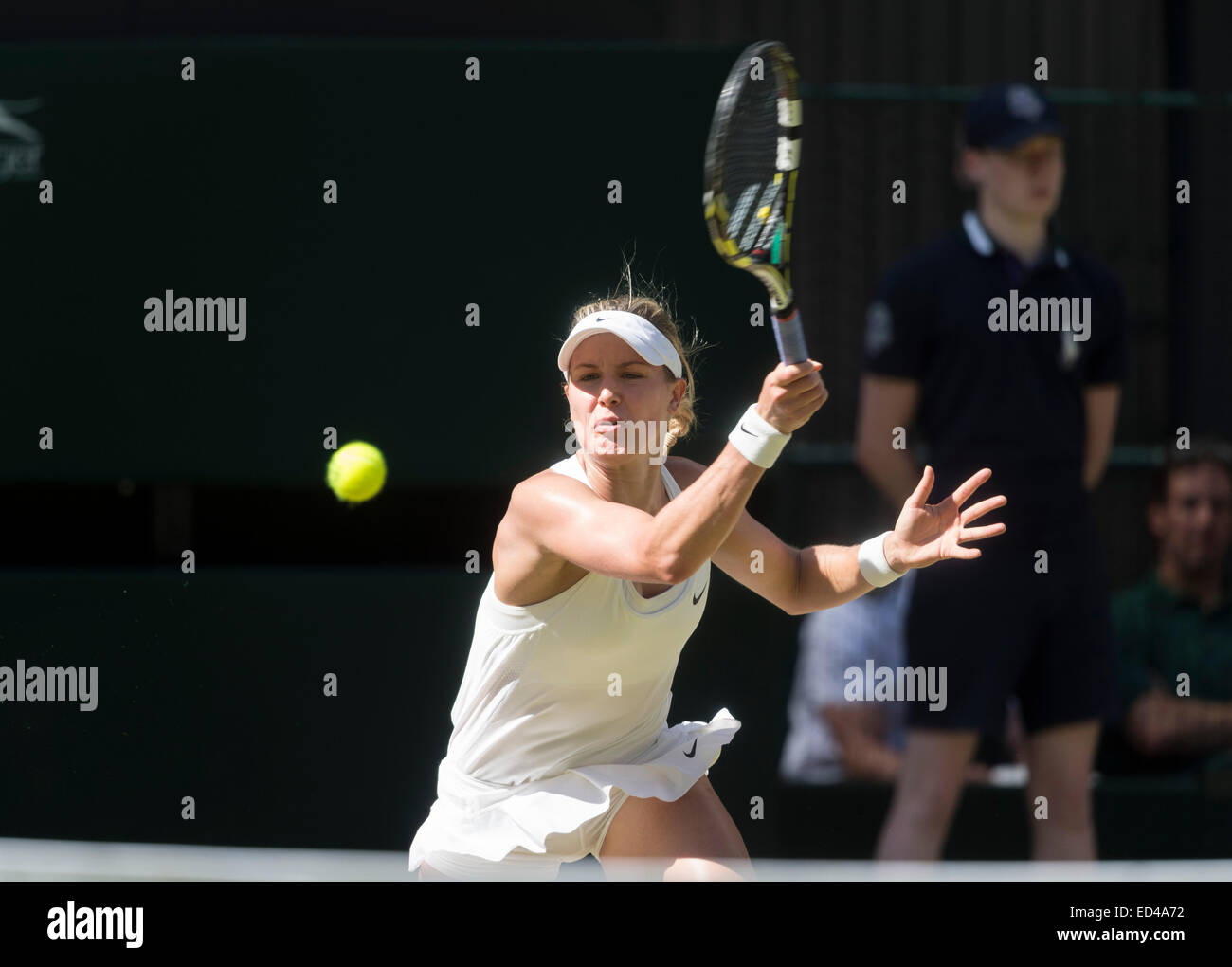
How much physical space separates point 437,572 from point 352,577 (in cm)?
21

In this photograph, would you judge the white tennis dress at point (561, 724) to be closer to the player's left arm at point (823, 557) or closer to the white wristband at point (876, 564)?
the player's left arm at point (823, 557)

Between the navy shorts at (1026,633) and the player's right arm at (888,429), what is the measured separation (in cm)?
24

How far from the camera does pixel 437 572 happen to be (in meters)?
4.36

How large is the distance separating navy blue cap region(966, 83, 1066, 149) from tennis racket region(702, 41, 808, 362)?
4.91ft

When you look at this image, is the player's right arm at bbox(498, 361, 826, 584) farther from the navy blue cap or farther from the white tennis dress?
the navy blue cap

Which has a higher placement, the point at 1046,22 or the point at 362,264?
the point at 1046,22

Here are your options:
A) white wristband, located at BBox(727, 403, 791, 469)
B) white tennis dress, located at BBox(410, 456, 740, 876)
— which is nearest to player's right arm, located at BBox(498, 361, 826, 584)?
white wristband, located at BBox(727, 403, 791, 469)

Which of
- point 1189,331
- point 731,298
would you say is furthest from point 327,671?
point 1189,331

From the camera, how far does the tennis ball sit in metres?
4.39

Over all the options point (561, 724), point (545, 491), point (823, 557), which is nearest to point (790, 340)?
point (545, 491)

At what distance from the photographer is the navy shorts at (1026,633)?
422 centimetres

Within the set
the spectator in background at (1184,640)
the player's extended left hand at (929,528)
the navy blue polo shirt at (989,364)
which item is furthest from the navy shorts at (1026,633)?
the player's extended left hand at (929,528)
